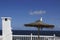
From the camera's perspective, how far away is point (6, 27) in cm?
879

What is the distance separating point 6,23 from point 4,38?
65 centimetres

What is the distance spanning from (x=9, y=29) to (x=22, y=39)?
2403 mm

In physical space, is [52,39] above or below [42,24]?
below

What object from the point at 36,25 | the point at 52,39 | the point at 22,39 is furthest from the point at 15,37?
the point at 36,25

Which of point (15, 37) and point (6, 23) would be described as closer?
point (6, 23)

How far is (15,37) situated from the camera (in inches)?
439

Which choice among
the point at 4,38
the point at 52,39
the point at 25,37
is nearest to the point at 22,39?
the point at 25,37

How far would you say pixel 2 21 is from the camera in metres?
8.77

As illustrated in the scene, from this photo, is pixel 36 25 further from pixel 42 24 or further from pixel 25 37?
pixel 25 37

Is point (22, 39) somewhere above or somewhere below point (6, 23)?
below

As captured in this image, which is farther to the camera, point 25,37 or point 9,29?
point 25,37

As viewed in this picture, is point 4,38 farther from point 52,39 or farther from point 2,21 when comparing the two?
point 52,39

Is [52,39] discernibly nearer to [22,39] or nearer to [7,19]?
[22,39]

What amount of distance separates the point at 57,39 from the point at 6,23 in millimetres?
3756
